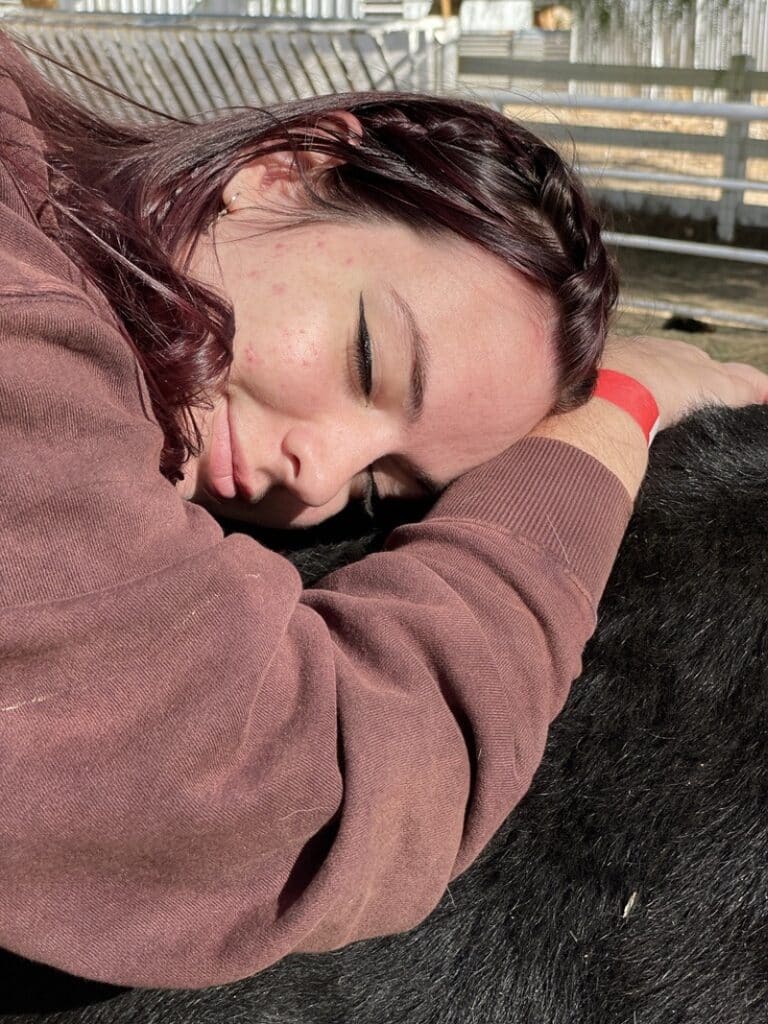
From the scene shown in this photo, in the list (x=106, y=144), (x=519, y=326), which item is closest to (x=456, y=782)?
(x=519, y=326)

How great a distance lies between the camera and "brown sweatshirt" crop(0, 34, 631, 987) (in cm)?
74

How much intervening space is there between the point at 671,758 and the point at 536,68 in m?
6.11

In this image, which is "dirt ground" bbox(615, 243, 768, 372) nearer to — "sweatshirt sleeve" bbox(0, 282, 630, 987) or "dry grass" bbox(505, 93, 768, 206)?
"dry grass" bbox(505, 93, 768, 206)

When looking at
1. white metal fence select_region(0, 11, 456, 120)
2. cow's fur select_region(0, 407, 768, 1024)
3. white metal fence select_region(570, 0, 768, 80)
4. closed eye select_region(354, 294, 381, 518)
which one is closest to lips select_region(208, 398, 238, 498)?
closed eye select_region(354, 294, 381, 518)

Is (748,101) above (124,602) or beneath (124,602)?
beneath

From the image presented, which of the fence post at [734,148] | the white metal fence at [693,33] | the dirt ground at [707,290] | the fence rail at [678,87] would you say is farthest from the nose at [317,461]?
the white metal fence at [693,33]

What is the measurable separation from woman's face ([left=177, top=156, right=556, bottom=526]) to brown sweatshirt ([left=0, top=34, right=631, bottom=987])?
0.23 metres

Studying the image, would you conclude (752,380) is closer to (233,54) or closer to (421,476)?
(421,476)

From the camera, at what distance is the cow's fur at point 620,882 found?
92 cm

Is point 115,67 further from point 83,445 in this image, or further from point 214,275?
point 83,445

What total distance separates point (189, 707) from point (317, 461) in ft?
1.49

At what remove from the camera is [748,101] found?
21.4 feet

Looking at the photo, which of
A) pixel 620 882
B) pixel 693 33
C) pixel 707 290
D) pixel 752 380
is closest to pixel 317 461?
pixel 620 882

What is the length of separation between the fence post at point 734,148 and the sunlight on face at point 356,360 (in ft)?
18.7
